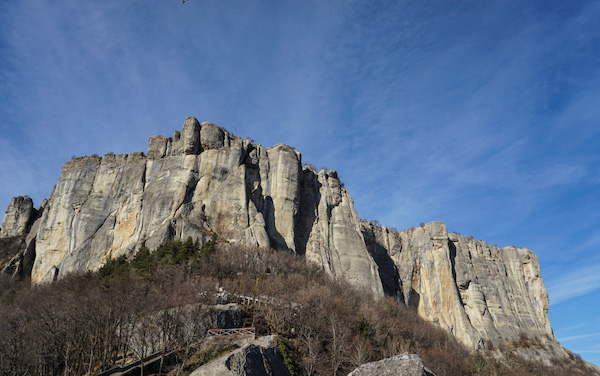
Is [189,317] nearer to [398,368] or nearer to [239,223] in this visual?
[398,368]

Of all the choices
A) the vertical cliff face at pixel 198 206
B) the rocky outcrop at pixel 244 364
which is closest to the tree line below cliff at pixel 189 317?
the rocky outcrop at pixel 244 364

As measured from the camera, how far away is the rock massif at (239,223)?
205 feet

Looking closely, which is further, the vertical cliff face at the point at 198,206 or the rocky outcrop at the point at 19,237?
the rocky outcrop at the point at 19,237

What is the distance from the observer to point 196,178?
A: 2601 inches

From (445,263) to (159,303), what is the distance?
64874 millimetres

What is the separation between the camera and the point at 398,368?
1138 centimetres

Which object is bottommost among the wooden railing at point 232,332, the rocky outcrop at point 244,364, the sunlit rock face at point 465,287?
the rocky outcrop at point 244,364

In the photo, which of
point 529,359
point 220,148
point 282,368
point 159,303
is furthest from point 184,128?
point 529,359

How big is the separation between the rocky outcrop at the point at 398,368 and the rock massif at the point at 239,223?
1830 inches

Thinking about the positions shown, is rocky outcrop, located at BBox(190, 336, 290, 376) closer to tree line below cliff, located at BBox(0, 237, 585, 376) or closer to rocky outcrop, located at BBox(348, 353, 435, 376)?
tree line below cliff, located at BBox(0, 237, 585, 376)

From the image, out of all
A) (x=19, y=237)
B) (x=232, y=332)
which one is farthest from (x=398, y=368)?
(x=19, y=237)

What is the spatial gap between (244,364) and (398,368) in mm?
9313

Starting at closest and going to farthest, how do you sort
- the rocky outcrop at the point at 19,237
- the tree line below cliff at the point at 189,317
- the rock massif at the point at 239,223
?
the tree line below cliff at the point at 189,317 → the rock massif at the point at 239,223 → the rocky outcrop at the point at 19,237

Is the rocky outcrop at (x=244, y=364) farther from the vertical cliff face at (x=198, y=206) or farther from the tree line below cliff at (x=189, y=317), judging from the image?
the vertical cliff face at (x=198, y=206)
